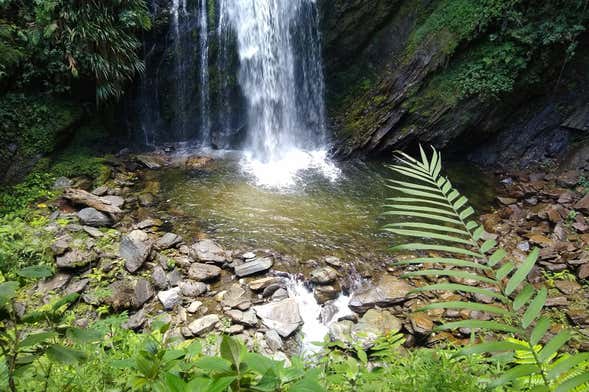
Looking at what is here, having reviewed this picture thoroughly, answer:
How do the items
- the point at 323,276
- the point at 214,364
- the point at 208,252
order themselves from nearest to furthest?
the point at 214,364
the point at 323,276
the point at 208,252

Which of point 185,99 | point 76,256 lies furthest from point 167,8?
point 76,256

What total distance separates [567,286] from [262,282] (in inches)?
154

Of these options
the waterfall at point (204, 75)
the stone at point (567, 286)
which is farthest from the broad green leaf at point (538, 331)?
the waterfall at point (204, 75)

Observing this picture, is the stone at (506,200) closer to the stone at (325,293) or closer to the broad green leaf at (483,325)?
the stone at (325,293)

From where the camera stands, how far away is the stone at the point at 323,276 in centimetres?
443

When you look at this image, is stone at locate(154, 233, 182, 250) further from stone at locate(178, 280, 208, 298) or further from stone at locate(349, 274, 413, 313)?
stone at locate(349, 274, 413, 313)

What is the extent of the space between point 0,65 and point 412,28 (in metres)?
8.29

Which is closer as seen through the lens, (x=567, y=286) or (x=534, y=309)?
(x=534, y=309)

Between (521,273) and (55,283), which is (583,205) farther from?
(55,283)

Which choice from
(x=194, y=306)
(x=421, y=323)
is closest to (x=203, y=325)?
(x=194, y=306)

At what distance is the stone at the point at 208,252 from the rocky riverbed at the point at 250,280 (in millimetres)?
14

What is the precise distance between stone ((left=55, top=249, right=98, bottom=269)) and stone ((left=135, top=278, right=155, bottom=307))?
2.34 ft

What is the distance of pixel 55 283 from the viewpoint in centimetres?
386

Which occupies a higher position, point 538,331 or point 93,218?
point 538,331
